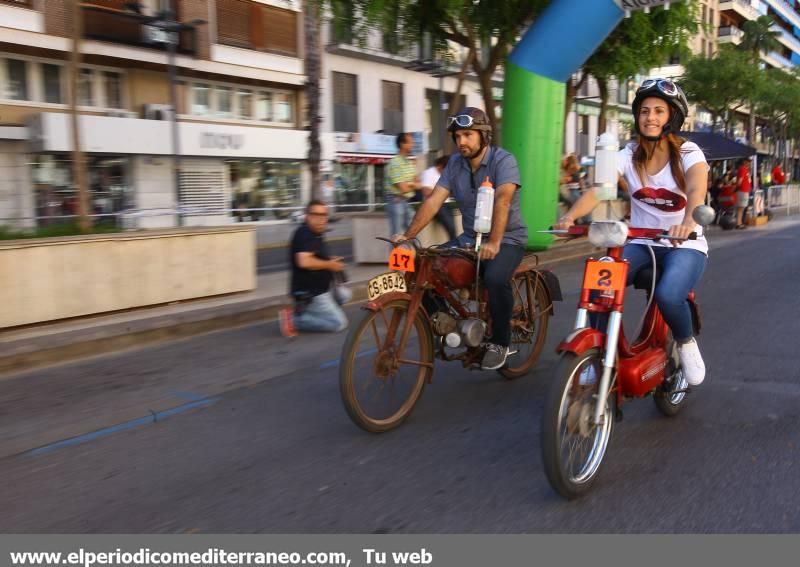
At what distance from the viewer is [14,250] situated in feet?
22.1

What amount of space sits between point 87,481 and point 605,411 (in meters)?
2.58

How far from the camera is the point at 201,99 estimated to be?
2533 centimetres

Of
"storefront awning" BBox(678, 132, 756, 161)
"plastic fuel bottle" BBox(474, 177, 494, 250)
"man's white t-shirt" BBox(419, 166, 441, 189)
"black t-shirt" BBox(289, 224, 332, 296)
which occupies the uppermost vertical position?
"storefront awning" BBox(678, 132, 756, 161)

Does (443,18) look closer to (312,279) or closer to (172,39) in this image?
(312,279)

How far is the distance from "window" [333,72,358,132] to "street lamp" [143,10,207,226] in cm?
698

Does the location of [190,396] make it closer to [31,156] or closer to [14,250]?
[14,250]

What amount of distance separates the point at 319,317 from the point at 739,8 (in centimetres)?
6776

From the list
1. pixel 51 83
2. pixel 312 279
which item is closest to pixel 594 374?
pixel 312 279

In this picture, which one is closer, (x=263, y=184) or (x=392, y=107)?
(x=263, y=184)

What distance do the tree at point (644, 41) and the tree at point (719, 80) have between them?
75.3ft

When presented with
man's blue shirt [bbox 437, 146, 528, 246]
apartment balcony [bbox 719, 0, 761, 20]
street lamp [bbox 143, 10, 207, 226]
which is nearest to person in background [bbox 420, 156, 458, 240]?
man's blue shirt [bbox 437, 146, 528, 246]

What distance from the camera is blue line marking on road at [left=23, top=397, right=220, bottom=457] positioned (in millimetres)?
4355

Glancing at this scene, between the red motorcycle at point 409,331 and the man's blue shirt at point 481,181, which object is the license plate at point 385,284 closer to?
the red motorcycle at point 409,331

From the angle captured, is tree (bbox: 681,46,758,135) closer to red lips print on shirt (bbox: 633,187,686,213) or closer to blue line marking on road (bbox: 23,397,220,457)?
red lips print on shirt (bbox: 633,187,686,213)
